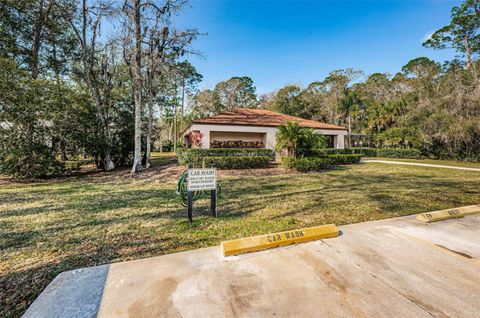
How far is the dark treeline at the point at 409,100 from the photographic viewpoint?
58.9ft

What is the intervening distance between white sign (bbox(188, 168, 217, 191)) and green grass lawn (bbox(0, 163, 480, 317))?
755mm

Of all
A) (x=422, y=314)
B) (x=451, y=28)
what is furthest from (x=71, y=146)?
(x=451, y=28)

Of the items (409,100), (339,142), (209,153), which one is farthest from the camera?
(409,100)

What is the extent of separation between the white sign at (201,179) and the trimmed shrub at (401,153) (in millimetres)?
24942

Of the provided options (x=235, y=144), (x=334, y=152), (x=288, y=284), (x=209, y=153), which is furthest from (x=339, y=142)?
(x=288, y=284)

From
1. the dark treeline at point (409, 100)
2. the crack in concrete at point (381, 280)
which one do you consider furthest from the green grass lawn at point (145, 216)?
the dark treeline at point (409, 100)

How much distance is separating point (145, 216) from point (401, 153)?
2608 cm

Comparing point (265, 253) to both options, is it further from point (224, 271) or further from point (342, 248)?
point (342, 248)

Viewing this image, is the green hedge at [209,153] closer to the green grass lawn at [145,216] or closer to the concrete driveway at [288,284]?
the green grass lawn at [145,216]

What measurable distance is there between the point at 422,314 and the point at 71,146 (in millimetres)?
15073

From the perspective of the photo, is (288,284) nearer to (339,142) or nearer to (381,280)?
(381,280)

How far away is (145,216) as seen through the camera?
15.5 ft

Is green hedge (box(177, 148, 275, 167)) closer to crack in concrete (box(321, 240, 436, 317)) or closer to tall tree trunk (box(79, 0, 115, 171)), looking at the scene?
tall tree trunk (box(79, 0, 115, 171))

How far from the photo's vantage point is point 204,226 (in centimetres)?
407
